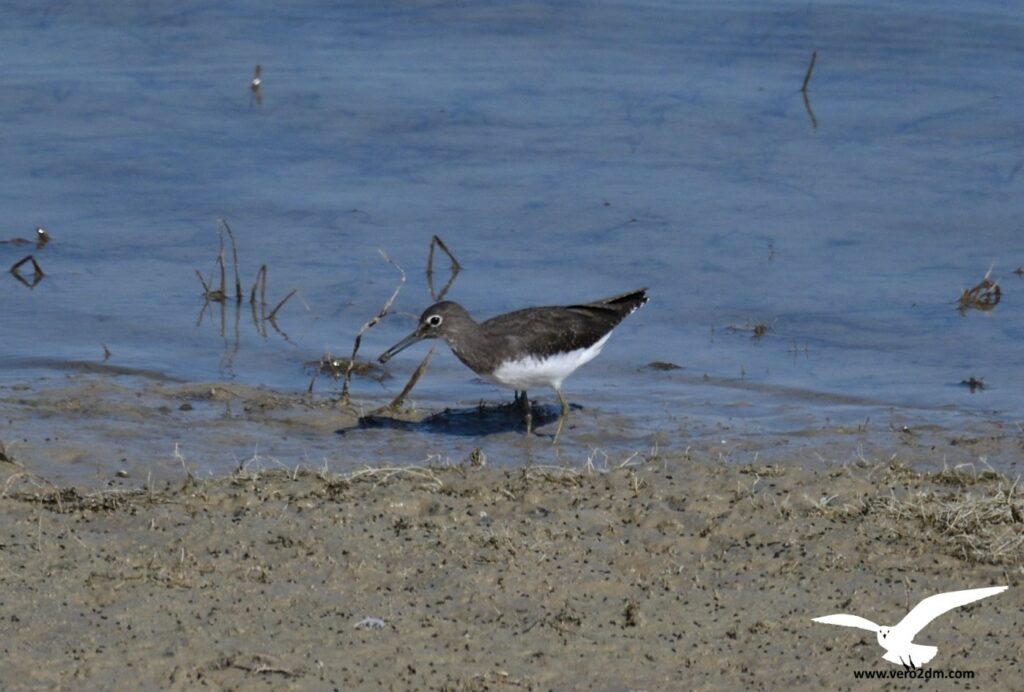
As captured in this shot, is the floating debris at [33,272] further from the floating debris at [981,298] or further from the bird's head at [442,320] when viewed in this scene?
the floating debris at [981,298]

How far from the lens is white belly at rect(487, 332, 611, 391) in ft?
30.9

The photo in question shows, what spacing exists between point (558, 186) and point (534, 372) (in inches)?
185

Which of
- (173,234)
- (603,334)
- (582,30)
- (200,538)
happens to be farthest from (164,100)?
(200,538)

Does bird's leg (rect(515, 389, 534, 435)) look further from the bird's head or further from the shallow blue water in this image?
the bird's head

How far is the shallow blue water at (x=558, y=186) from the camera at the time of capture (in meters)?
10.8

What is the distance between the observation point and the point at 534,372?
31.0 ft

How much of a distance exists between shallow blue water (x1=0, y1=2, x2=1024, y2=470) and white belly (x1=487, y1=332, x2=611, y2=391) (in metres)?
0.40

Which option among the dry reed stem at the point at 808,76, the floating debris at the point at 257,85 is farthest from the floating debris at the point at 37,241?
the dry reed stem at the point at 808,76

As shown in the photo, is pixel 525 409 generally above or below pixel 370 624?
below

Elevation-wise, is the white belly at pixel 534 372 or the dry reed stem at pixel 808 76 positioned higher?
the dry reed stem at pixel 808 76

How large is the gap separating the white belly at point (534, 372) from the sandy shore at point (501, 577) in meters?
1.74

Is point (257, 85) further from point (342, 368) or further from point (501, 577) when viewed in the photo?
point (501, 577)

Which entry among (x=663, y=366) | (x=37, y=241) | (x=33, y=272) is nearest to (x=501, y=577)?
(x=663, y=366)

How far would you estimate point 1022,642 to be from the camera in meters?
5.61
